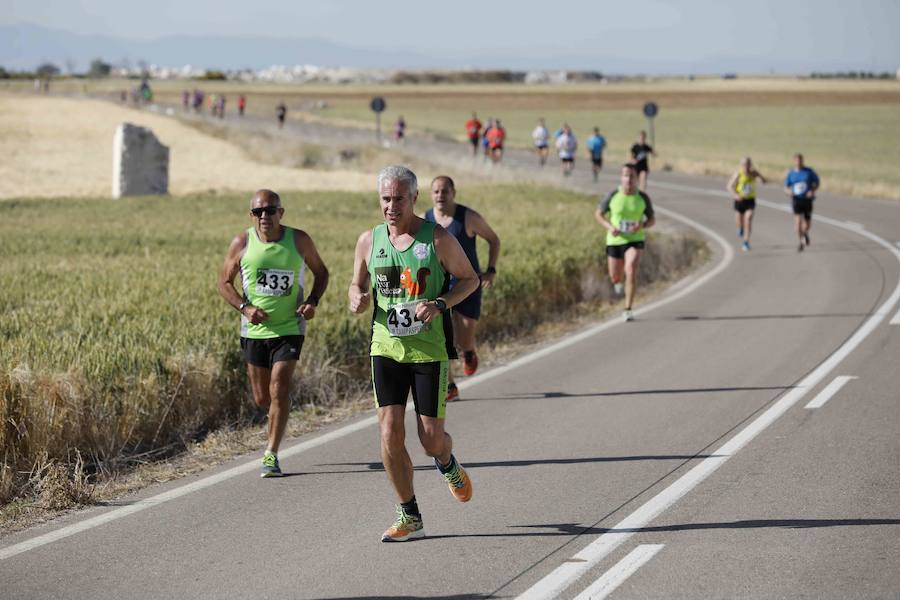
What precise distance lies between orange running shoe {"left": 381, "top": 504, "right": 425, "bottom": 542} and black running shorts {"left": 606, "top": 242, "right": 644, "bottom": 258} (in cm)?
975

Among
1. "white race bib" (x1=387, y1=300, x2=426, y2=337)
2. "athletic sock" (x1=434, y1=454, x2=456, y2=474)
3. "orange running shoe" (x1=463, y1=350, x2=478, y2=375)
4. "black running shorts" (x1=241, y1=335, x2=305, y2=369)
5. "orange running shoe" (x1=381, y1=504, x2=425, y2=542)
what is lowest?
"orange running shoe" (x1=463, y1=350, x2=478, y2=375)

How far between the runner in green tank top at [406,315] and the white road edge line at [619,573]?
116 centimetres

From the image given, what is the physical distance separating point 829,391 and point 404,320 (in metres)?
5.93

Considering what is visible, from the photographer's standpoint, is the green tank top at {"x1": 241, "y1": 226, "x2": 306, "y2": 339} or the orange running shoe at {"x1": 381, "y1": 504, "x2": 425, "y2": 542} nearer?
the orange running shoe at {"x1": 381, "y1": 504, "x2": 425, "y2": 542}

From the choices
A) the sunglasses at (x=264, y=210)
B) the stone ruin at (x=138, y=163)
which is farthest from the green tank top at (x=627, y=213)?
the stone ruin at (x=138, y=163)

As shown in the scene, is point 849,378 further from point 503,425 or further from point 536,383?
point 503,425

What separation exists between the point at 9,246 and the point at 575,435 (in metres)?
13.8

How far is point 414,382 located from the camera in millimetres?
6996

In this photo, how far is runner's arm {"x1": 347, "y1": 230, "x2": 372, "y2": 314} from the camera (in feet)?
22.6

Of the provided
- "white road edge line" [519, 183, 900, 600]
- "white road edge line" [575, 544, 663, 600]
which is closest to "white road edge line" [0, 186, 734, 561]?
"white road edge line" [519, 183, 900, 600]

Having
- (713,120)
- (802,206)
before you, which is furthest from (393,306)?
(713,120)

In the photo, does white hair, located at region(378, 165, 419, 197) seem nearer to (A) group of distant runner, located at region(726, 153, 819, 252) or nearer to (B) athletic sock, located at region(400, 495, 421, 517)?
(B) athletic sock, located at region(400, 495, 421, 517)

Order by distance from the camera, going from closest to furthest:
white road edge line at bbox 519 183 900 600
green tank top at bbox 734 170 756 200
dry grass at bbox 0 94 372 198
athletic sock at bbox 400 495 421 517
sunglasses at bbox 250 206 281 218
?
white road edge line at bbox 519 183 900 600
athletic sock at bbox 400 495 421 517
sunglasses at bbox 250 206 281 218
green tank top at bbox 734 170 756 200
dry grass at bbox 0 94 372 198

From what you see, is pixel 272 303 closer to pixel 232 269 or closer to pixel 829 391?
pixel 232 269
